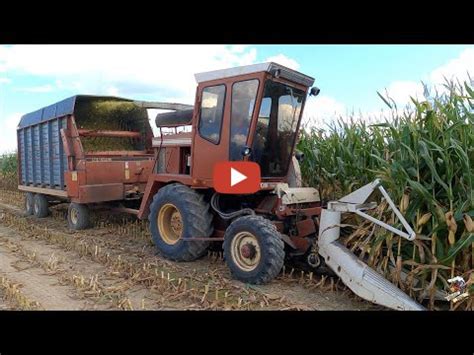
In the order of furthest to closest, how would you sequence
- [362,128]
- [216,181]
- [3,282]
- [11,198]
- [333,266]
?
[11,198] < [362,128] < [216,181] < [3,282] < [333,266]

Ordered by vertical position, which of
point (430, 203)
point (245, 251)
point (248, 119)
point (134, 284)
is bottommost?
point (134, 284)

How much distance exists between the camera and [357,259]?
12.7 feet

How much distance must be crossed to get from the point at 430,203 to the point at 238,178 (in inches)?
87.5

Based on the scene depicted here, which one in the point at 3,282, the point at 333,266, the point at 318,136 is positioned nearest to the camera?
the point at 333,266

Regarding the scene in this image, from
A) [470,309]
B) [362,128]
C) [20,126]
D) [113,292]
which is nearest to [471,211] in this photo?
[470,309]

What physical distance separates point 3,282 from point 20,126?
22.3ft

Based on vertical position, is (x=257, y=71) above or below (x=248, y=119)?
above

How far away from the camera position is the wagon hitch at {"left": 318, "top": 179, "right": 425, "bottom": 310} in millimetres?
3469

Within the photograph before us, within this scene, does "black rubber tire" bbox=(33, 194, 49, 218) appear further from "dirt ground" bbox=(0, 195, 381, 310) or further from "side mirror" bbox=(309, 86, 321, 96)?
"side mirror" bbox=(309, 86, 321, 96)

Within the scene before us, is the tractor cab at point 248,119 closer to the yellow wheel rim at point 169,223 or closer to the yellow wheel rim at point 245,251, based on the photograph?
the yellow wheel rim at point 169,223

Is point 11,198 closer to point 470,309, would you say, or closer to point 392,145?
point 392,145

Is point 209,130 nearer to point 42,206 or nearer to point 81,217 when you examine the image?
point 81,217

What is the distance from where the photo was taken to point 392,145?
4461mm

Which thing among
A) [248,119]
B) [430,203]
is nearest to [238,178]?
[248,119]
